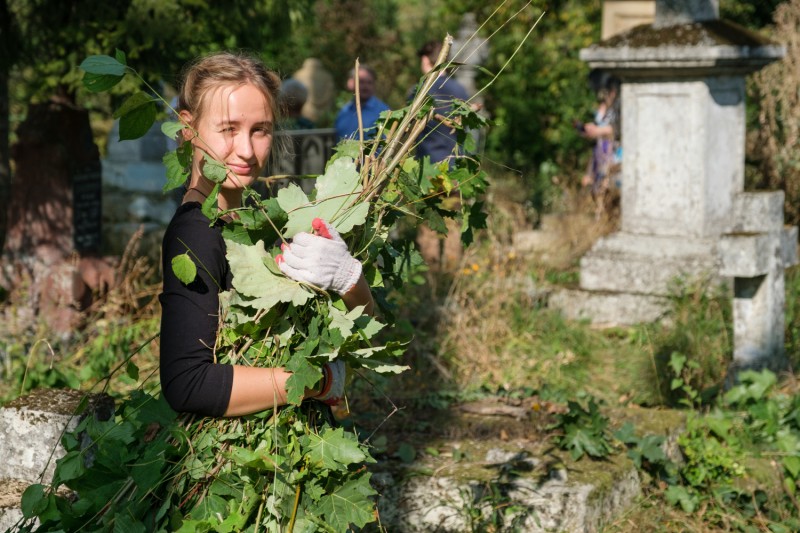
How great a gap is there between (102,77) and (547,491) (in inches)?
82.1

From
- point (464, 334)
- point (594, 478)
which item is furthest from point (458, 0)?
point (594, 478)

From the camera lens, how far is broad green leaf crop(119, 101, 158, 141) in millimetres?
2199

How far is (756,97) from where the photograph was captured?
8.12m

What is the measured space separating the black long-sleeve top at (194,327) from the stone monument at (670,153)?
14.6 ft

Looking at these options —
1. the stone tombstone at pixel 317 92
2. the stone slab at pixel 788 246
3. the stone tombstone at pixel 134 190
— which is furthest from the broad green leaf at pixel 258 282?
the stone tombstone at pixel 317 92

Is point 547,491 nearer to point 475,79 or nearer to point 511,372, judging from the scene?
point 511,372

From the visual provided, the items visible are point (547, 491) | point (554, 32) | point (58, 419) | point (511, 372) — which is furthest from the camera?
point (554, 32)

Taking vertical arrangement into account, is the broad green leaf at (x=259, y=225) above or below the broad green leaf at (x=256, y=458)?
above

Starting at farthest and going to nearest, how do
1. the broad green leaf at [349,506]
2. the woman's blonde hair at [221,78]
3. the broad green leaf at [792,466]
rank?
1. the broad green leaf at [792,466]
2. the woman's blonde hair at [221,78]
3. the broad green leaf at [349,506]

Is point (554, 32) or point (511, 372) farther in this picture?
point (554, 32)

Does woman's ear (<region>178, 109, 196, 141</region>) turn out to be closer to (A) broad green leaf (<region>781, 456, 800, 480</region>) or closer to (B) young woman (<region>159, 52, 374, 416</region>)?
(B) young woman (<region>159, 52, 374, 416</region>)

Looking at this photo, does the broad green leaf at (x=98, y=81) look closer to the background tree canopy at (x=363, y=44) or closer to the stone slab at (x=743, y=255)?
the background tree canopy at (x=363, y=44)

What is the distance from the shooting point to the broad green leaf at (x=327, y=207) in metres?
2.23

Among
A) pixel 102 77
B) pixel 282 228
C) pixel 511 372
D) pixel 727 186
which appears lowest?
pixel 511 372
